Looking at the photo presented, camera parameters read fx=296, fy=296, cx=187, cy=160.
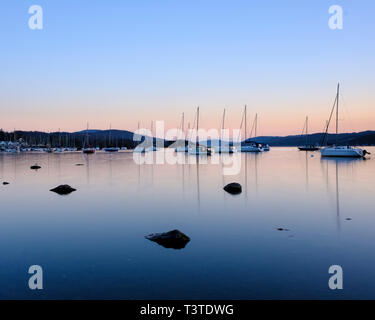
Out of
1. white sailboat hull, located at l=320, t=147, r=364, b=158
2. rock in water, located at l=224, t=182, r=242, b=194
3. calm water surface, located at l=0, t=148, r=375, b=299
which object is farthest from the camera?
white sailboat hull, located at l=320, t=147, r=364, b=158

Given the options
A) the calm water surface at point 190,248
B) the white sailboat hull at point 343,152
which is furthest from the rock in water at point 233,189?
the white sailboat hull at point 343,152

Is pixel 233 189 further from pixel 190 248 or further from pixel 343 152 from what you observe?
pixel 343 152

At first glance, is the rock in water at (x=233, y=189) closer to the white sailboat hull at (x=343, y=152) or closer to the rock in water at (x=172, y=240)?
the rock in water at (x=172, y=240)

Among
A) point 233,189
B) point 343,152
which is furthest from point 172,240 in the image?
point 343,152

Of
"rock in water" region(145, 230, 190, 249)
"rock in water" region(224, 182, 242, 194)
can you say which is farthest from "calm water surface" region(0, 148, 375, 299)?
"rock in water" region(224, 182, 242, 194)

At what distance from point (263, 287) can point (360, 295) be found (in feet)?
8.08

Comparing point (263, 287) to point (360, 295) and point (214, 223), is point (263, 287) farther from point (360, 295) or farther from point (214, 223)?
point (214, 223)

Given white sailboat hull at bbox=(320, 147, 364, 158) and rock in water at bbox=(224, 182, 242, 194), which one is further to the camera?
white sailboat hull at bbox=(320, 147, 364, 158)

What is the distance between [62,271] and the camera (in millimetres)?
9320

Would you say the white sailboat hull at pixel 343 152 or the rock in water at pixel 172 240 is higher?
the white sailboat hull at pixel 343 152

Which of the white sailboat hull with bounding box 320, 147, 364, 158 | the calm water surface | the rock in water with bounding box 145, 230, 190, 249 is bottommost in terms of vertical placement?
the calm water surface

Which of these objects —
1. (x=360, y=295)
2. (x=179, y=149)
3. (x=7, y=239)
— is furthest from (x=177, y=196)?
(x=179, y=149)

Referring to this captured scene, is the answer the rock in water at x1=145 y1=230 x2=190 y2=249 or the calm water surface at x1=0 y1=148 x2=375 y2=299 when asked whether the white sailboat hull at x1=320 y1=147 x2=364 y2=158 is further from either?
the rock in water at x1=145 y1=230 x2=190 y2=249

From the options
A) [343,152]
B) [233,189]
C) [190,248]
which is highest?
[343,152]
